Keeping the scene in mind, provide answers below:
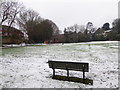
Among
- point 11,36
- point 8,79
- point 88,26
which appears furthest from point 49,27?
point 8,79

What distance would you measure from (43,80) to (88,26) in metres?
77.9

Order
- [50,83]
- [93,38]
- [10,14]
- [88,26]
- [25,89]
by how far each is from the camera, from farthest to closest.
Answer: [88,26] → [93,38] → [10,14] → [50,83] → [25,89]

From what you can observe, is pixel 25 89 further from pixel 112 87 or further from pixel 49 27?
pixel 49 27

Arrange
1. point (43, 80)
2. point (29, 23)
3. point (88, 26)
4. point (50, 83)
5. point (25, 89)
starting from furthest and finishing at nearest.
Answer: point (88, 26)
point (29, 23)
point (43, 80)
point (50, 83)
point (25, 89)

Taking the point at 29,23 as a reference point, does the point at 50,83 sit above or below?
below

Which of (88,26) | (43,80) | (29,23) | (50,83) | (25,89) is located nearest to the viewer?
(25,89)

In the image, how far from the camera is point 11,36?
37.7 metres

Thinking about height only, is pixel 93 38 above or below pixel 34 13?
below

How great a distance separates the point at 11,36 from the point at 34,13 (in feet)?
78.8

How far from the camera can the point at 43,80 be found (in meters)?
5.45

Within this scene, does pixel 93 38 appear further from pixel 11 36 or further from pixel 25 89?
pixel 25 89

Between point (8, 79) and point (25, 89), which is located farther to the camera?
point (8, 79)

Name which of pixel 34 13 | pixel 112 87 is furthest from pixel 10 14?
pixel 112 87

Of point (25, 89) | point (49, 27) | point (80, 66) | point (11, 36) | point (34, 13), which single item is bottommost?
point (25, 89)
